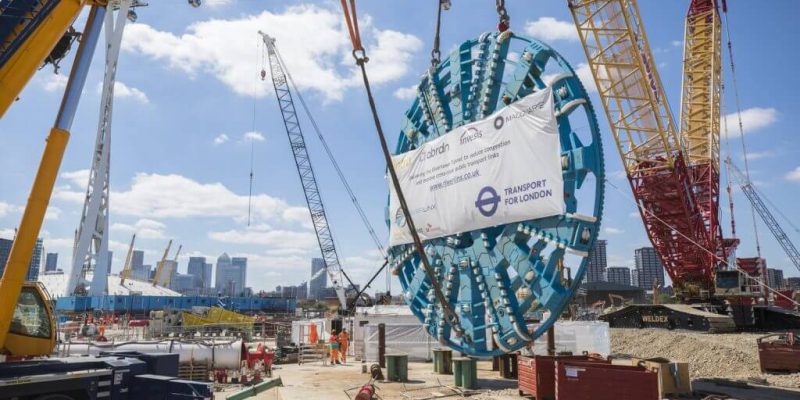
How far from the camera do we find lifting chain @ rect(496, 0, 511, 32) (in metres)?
15.0

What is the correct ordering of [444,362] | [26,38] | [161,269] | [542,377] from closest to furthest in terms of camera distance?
[26,38] < [542,377] < [444,362] < [161,269]

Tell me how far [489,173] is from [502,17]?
14.4ft

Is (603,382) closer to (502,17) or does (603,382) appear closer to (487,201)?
(487,201)

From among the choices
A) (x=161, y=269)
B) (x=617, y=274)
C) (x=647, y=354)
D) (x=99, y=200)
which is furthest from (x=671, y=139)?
(x=617, y=274)

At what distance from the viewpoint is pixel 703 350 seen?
2183cm

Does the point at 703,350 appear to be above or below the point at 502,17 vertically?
below

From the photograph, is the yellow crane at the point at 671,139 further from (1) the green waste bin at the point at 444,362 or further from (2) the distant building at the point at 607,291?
(2) the distant building at the point at 607,291

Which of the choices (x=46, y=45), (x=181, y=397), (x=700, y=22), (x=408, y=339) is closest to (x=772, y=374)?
(x=408, y=339)

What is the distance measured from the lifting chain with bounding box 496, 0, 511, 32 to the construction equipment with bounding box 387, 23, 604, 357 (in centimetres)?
26

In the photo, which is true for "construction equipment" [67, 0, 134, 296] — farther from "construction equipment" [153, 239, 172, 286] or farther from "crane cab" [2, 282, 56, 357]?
"construction equipment" [153, 239, 172, 286]

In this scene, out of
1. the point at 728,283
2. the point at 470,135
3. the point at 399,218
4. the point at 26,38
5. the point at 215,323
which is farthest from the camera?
the point at 215,323

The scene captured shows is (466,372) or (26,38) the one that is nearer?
(26,38)

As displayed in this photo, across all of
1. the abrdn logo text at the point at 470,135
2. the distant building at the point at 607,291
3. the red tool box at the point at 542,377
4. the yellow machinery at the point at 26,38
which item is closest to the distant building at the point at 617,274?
the distant building at the point at 607,291

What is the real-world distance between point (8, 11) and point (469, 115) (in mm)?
11059
